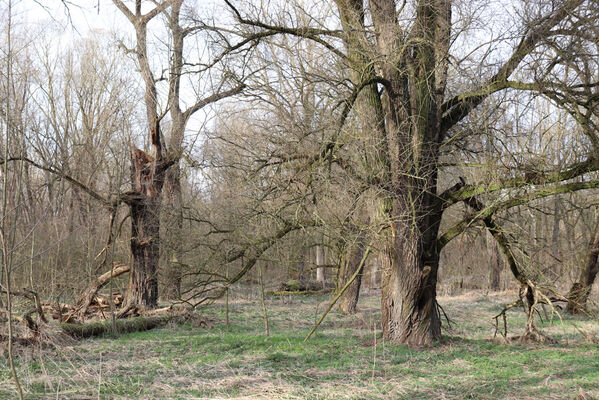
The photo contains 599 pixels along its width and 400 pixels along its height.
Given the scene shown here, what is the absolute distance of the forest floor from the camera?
5395 millimetres

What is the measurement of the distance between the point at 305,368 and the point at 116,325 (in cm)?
459

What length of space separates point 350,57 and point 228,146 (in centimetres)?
288

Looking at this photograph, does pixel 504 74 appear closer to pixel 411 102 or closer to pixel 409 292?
pixel 411 102

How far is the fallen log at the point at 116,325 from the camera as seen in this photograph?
8812mm

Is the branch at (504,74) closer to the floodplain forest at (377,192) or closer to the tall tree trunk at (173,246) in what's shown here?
the floodplain forest at (377,192)

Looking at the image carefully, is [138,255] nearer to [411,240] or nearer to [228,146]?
[228,146]

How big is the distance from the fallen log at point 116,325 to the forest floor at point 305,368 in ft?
1.07

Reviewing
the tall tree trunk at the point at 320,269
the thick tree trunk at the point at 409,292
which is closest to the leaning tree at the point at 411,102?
the thick tree trunk at the point at 409,292

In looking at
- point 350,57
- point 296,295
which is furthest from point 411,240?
point 296,295

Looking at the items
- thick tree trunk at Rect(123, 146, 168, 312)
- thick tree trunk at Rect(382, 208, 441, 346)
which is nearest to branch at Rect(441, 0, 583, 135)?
thick tree trunk at Rect(382, 208, 441, 346)

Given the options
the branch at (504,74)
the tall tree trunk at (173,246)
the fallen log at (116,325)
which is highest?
the branch at (504,74)

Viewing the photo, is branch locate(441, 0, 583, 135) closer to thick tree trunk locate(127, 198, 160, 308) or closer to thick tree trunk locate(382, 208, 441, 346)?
thick tree trunk locate(382, 208, 441, 346)

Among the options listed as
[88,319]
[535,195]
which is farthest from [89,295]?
[535,195]

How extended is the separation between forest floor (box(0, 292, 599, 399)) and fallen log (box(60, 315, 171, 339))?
33cm
